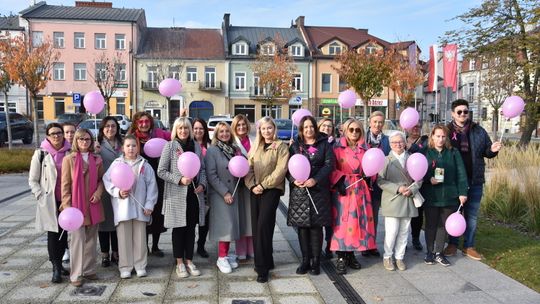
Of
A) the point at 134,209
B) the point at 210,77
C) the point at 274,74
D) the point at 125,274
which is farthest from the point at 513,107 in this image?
the point at 210,77

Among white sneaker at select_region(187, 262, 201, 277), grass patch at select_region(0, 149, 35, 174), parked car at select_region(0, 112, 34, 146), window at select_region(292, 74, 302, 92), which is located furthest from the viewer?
window at select_region(292, 74, 302, 92)

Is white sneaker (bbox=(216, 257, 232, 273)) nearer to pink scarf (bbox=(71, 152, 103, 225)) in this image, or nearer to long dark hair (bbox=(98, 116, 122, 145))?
pink scarf (bbox=(71, 152, 103, 225))

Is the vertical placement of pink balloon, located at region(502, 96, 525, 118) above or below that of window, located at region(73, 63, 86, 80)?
below

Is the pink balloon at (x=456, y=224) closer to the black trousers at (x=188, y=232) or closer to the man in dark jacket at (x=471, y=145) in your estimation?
the man in dark jacket at (x=471, y=145)

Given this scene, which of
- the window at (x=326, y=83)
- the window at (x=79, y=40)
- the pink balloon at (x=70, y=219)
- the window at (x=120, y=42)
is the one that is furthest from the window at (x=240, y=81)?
the pink balloon at (x=70, y=219)

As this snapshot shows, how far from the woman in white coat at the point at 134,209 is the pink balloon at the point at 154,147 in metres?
0.17

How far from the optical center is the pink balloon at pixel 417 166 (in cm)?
477

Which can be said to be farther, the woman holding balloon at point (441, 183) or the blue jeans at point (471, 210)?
the blue jeans at point (471, 210)

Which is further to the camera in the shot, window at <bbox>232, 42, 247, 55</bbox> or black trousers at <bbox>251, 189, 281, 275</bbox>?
window at <bbox>232, 42, 247, 55</bbox>

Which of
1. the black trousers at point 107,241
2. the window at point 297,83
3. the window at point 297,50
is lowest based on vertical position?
the black trousers at point 107,241

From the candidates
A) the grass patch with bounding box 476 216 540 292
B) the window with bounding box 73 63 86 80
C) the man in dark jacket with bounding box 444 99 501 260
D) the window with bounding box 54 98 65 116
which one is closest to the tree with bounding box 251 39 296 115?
the window with bounding box 73 63 86 80

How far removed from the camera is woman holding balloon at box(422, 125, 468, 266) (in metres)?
5.14

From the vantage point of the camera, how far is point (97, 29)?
38500 mm

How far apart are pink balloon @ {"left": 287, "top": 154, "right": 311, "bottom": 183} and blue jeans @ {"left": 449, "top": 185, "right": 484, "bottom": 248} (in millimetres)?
2298
